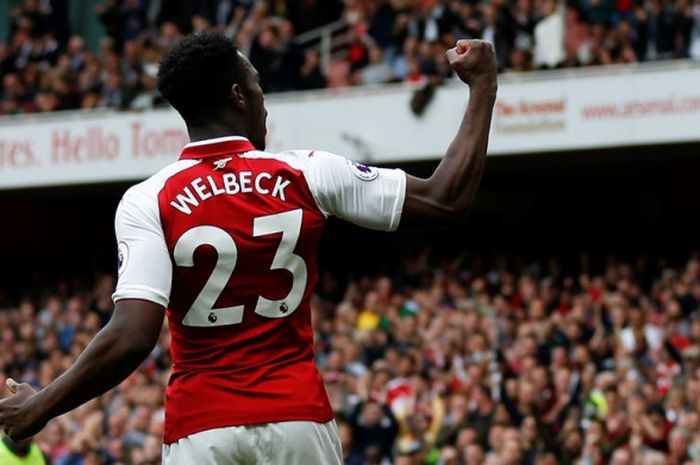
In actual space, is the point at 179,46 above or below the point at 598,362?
above

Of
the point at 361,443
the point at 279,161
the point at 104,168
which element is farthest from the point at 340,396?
the point at 279,161

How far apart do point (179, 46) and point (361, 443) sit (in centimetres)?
921

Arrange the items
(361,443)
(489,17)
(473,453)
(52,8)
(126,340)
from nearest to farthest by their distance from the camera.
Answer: (126,340), (473,453), (361,443), (489,17), (52,8)

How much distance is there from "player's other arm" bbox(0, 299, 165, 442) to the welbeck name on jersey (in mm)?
317

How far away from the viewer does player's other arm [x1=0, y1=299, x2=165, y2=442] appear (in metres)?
3.40

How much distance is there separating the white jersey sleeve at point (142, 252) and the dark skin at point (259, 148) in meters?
0.03

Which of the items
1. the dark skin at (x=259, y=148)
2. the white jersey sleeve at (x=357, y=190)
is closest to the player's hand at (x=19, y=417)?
the dark skin at (x=259, y=148)

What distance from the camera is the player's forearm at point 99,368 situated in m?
3.40

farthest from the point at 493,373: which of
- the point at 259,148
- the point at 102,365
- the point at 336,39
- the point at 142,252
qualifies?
the point at 102,365

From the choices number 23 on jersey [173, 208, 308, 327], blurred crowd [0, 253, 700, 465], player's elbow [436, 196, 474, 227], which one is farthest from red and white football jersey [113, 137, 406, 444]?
blurred crowd [0, 253, 700, 465]

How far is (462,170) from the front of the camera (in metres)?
3.54

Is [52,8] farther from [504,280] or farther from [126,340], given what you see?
[126,340]

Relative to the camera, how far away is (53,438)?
1477 cm

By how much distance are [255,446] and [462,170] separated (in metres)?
0.84
